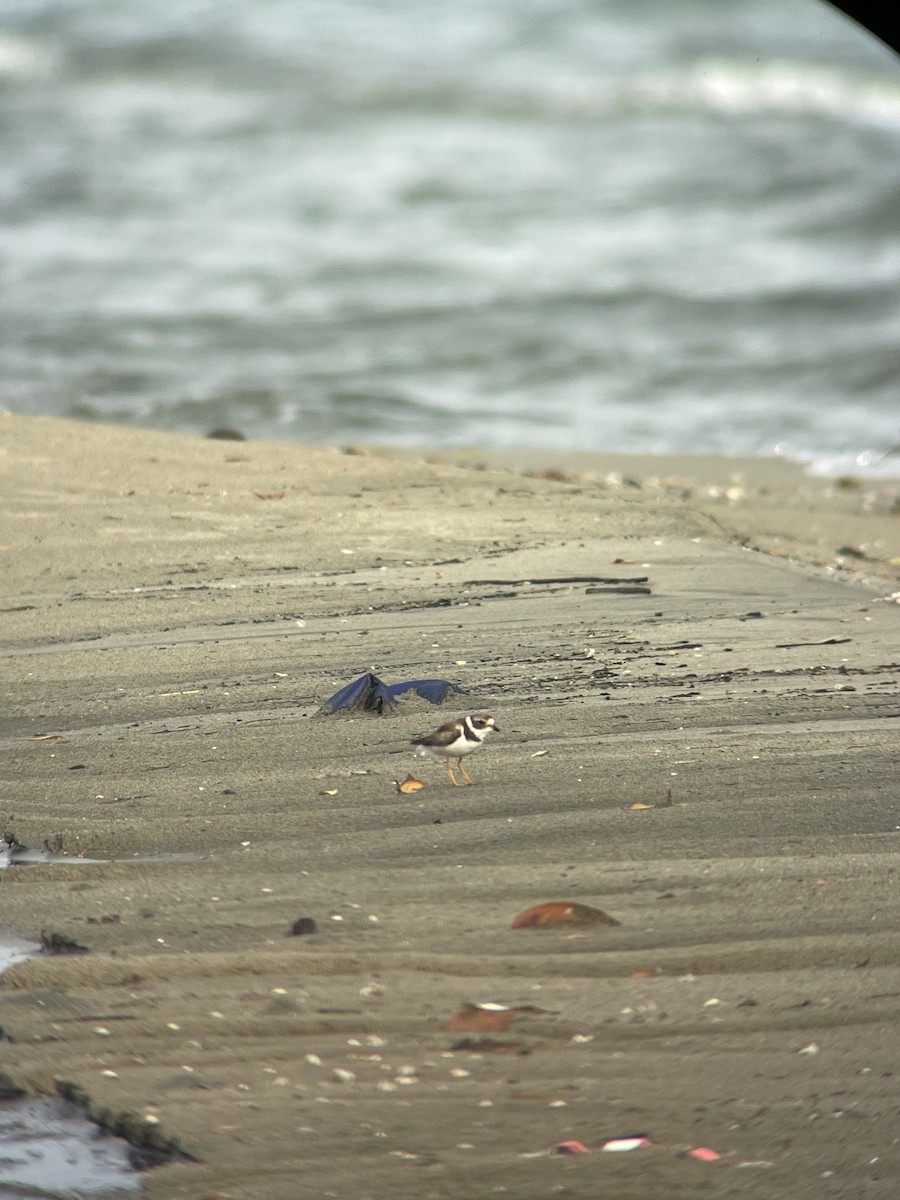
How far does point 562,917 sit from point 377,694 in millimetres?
1230

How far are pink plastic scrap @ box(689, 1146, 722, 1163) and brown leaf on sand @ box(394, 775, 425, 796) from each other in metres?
1.31

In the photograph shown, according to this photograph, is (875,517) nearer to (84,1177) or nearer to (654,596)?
(654,596)

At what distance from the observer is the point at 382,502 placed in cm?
608

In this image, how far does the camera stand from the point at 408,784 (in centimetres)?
323

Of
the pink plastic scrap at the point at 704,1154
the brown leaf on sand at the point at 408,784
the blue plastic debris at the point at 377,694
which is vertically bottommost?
the pink plastic scrap at the point at 704,1154

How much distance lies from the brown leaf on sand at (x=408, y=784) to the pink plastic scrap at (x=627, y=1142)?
1.26m

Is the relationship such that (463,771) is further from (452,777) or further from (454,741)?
(454,741)

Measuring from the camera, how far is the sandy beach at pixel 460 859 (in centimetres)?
205

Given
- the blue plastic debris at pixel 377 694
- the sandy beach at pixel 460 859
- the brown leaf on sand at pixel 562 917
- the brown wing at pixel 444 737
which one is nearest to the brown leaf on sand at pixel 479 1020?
the sandy beach at pixel 460 859

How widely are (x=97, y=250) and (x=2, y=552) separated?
10.4 m

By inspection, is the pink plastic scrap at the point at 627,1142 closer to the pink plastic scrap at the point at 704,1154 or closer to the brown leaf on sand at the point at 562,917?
the pink plastic scrap at the point at 704,1154

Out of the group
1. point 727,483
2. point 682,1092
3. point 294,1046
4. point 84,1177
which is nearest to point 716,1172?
point 682,1092

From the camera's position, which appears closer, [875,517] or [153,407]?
[875,517]

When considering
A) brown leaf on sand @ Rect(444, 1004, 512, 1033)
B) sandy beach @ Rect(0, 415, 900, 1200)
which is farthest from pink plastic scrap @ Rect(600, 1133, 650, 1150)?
brown leaf on sand @ Rect(444, 1004, 512, 1033)
